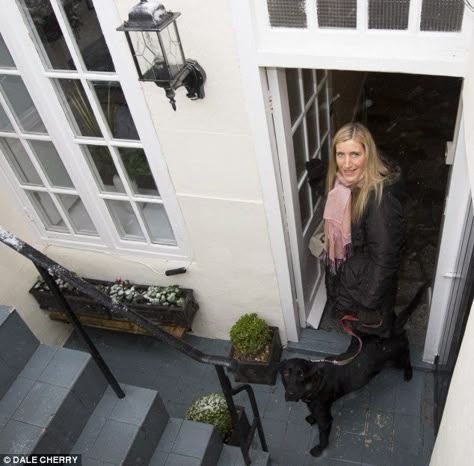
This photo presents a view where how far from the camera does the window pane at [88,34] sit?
2.88 metres

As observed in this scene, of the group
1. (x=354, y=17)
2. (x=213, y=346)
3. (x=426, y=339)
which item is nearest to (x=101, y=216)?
(x=213, y=346)

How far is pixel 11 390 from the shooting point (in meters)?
2.77

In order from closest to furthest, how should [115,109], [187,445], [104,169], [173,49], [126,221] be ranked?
[173,49] < [187,445] < [115,109] < [104,169] < [126,221]

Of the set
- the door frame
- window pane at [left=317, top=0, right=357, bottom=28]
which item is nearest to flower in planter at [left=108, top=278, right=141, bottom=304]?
the door frame

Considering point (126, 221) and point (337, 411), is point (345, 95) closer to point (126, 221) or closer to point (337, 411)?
point (126, 221)

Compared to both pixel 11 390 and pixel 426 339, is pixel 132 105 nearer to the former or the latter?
pixel 11 390

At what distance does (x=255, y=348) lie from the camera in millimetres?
4043

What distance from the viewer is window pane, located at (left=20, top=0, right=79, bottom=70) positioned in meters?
2.94

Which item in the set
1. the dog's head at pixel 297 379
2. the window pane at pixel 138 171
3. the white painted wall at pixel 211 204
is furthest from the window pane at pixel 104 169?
the dog's head at pixel 297 379

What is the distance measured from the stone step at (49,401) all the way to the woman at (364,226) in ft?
5.74

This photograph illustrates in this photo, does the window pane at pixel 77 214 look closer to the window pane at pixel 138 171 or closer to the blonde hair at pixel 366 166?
the window pane at pixel 138 171

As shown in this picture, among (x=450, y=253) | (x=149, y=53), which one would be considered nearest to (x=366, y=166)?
(x=450, y=253)

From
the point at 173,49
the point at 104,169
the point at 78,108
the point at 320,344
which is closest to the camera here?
the point at 173,49

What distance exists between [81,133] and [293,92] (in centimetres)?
147
